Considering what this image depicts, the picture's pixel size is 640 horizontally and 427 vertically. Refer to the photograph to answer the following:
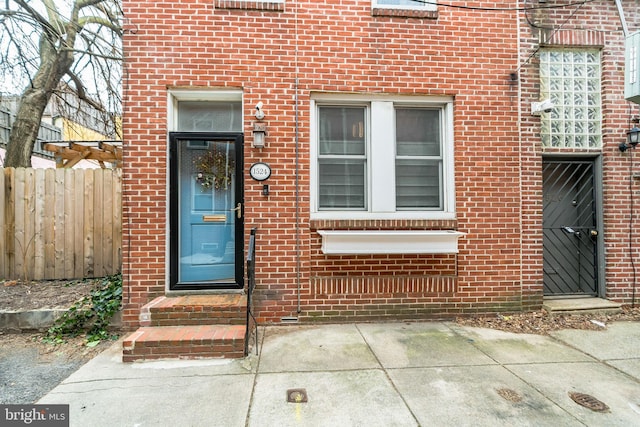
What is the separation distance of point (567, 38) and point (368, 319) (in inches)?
181

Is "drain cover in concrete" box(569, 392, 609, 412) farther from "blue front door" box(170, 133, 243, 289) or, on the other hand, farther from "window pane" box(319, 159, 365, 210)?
"blue front door" box(170, 133, 243, 289)

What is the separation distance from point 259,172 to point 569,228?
430 centimetres

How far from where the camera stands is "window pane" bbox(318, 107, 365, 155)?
171 inches

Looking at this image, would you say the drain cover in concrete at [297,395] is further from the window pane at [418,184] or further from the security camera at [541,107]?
the security camera at [541,107]

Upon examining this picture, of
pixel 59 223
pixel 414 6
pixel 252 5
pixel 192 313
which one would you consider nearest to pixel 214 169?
pixel 192 313

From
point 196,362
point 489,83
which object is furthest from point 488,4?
point 196,362

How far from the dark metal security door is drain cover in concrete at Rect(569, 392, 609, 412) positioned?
94.1 inches

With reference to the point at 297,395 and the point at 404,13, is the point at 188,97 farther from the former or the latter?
the point at 297,395

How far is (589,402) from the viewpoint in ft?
8.18

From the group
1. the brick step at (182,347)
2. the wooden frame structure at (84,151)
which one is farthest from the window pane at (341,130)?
the wooden frame structure at (84,151)

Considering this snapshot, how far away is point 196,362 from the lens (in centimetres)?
317

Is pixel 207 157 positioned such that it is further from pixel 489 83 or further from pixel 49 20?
pixel 49 20

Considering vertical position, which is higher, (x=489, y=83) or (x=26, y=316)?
(x=489, y=83)

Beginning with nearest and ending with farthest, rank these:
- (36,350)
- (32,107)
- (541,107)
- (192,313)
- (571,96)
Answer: (36,350), (192,313), (541,107), (571,96), (32,107)
